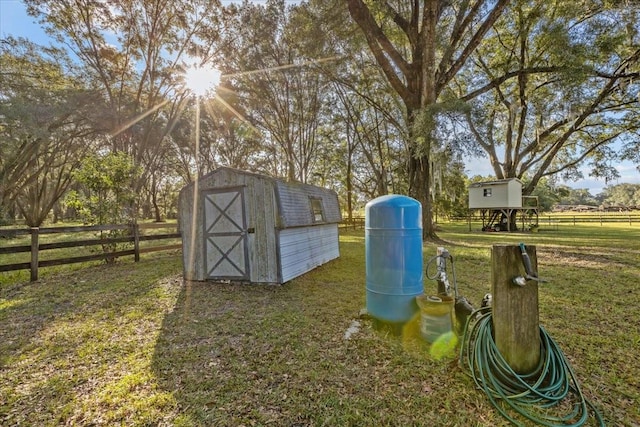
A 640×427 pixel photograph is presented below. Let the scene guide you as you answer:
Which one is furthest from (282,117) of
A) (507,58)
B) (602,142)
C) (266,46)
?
(602,142)

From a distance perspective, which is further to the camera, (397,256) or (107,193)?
(107,193)

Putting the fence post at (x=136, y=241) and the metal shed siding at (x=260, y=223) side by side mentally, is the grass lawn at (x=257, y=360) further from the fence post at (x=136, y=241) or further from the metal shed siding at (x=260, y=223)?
the fence post at (x=136, y=241)

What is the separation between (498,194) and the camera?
1864cm

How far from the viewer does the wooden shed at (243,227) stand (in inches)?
232

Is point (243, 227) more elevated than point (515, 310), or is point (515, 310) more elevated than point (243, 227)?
point (243, 227)

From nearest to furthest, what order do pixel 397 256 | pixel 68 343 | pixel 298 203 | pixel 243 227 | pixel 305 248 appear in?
pixel 397 256 < pixel 68 343 < pixel 243 227 < pixel 298 203 < pixel 305 248

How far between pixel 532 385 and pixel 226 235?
556cm

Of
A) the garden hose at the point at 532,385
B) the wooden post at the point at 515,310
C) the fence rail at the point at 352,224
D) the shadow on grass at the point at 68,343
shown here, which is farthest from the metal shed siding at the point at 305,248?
the fence rail at the point at 352,224

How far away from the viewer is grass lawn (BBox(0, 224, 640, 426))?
7.37ft

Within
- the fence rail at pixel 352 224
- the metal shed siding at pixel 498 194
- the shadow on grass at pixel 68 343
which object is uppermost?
the metal shed siding at pixel 498 194

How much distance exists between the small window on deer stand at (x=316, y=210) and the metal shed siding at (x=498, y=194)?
15.3 m

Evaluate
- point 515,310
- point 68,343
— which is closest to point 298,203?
point 68,343

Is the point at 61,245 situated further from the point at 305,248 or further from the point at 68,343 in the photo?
the point at 305,248

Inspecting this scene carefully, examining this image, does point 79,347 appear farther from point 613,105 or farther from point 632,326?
point 613,105
